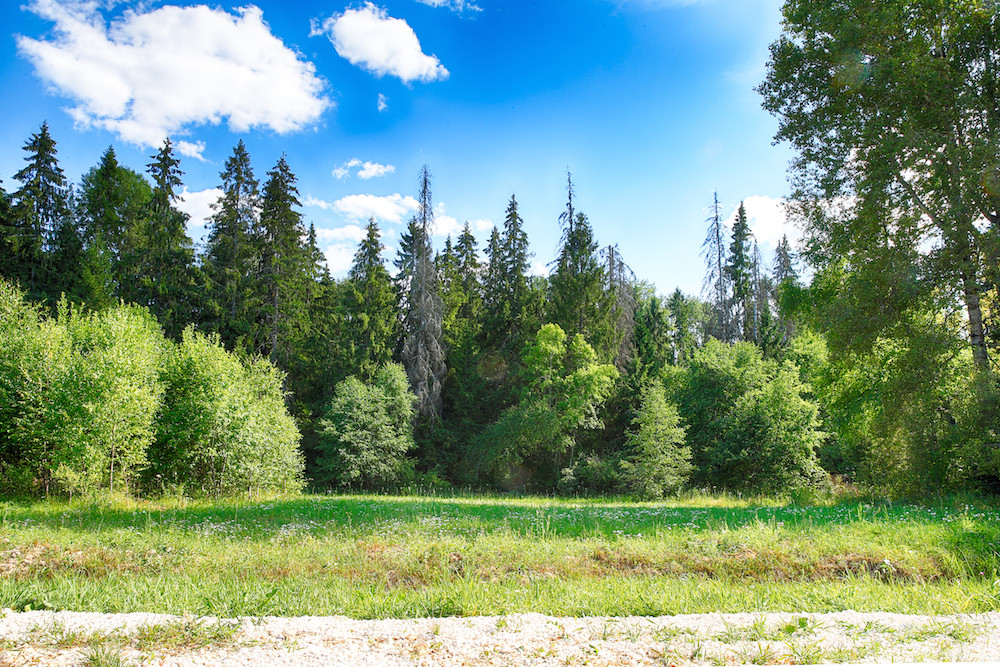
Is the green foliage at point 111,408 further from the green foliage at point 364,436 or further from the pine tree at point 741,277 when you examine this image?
the pine tree at point 741,277

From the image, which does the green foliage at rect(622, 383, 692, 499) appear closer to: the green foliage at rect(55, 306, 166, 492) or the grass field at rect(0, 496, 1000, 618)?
the grass field at rect(0, 496, 1000, 618)

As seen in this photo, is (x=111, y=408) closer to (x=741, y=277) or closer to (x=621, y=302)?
(x=621, y=302)

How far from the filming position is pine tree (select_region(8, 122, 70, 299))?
91.9 feet

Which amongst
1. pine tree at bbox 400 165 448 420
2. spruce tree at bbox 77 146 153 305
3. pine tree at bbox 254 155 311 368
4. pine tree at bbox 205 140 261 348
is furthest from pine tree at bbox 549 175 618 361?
spruce tree at bbox 77 146 153 305

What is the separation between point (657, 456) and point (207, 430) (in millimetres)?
19782

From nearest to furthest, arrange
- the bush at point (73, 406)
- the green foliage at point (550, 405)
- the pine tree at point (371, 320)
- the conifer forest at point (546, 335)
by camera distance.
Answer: the conifer forest at point (546, 335), the bush at point (73, 406), the green foliage at point (550, 405), the pine tree at point (371, 320)

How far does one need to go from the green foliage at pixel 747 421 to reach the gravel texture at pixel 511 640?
23.9 metres

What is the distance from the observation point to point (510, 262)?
127 ft

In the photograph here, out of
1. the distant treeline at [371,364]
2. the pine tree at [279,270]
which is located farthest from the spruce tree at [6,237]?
the pine tree at [279,270]

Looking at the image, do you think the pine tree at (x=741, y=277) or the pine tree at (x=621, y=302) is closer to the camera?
the pine tree at (x=621, y=302)

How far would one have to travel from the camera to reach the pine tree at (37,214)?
2800 cm

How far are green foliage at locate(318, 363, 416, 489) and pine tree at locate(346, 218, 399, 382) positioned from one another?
6.70ft

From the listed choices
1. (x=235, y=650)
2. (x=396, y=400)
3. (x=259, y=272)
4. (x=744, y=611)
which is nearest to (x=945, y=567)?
(x=744, y=611)

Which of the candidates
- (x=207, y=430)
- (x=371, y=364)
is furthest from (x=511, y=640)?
(x=371, y=364)
